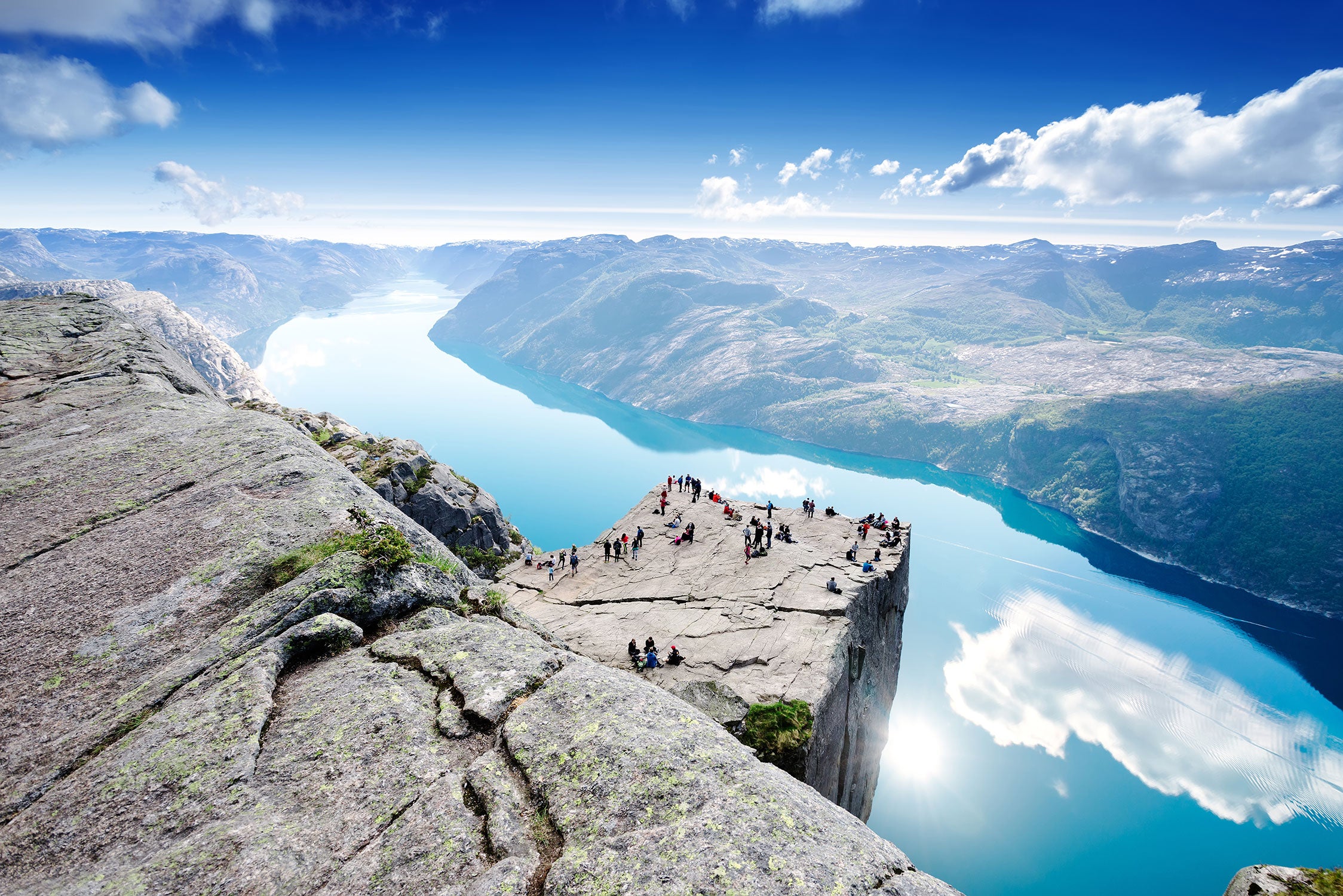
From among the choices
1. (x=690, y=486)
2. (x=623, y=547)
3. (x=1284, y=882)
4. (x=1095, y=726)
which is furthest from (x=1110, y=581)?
(x=1284, y=882)

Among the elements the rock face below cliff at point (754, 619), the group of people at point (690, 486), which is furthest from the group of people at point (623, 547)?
the group of people at point (690, 486)

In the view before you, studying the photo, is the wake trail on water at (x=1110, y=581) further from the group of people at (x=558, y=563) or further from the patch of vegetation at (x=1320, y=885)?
the patch of vegetation at (x=1320, y=885)

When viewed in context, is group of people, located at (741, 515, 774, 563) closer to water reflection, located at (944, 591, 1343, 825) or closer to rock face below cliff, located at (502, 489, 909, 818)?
rock face below cliff, located at (502, 489, 909, 818)

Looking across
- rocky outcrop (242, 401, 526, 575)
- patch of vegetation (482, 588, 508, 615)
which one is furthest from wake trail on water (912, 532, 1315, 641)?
patch of vegetation (482, 588, 508, 615)

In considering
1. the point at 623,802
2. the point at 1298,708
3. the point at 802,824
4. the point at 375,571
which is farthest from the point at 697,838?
the point at 1298,708

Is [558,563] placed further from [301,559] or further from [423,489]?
[301,559]

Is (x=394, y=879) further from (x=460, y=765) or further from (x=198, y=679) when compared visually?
(x=198, y=679)
